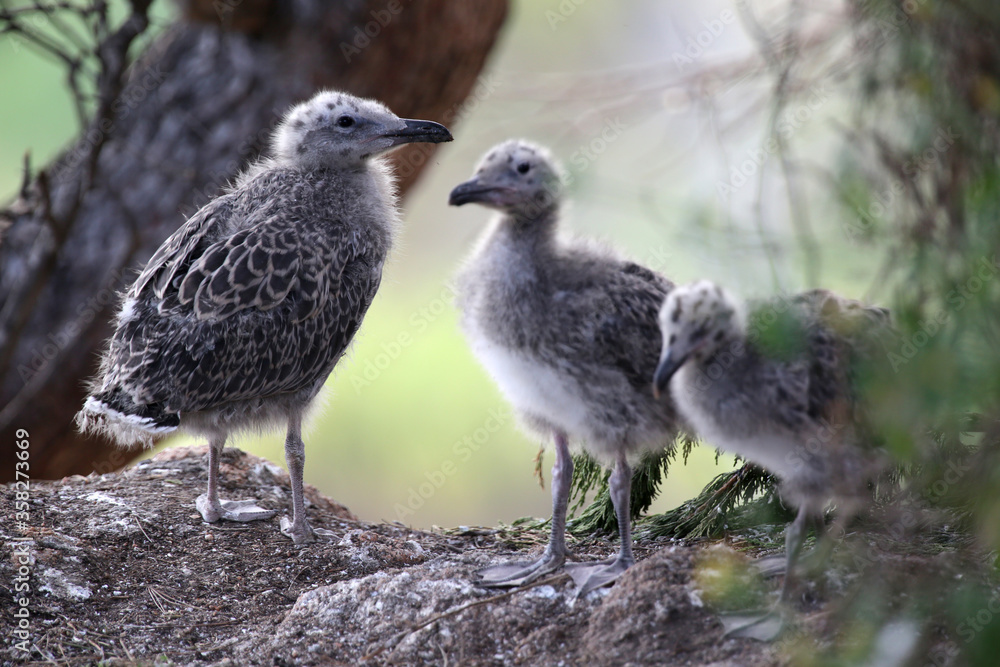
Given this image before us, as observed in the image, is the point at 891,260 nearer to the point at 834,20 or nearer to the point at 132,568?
the point at 834,20

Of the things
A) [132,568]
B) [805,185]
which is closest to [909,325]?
[805,185]

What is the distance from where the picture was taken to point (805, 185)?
224cm

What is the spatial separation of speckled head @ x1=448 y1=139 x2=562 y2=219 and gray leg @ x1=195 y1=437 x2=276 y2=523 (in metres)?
1.81

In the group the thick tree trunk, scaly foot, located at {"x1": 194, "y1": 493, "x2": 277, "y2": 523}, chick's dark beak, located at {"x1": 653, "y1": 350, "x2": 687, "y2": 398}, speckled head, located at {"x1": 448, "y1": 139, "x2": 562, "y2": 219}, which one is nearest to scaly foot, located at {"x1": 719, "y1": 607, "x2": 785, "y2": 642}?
chick's dark beak, located at {"x1": 653, "y1": 350, "x2": 687, "y2": 398}

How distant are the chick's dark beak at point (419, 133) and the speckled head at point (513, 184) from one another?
0.81m

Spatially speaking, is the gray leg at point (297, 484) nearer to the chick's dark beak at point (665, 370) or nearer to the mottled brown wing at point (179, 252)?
the mottled brown wing at point (179, 252)

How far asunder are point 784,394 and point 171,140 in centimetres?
452

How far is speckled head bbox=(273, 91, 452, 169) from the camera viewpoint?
4.91 meters

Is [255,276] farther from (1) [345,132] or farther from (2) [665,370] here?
(2) [665,370]

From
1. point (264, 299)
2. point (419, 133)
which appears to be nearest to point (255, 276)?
point (264, 299)

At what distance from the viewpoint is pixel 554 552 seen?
394 cm

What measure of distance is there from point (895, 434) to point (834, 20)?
1.20 meters

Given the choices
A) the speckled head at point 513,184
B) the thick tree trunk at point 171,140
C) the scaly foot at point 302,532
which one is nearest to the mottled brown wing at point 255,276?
the speckled head at point 513,184

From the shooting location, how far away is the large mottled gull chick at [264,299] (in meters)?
4.25
